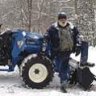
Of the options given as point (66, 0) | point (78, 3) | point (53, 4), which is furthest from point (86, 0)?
point (66, 0)

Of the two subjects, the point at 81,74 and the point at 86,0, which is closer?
the point at 81,74

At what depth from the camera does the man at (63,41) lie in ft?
36.4

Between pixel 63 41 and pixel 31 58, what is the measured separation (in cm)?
91

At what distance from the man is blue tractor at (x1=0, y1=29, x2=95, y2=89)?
0.20 metres

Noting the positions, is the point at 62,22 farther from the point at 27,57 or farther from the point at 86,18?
the point at 86,18

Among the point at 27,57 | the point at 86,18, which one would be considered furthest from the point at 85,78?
the point at 86,18

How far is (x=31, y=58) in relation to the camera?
11320mm

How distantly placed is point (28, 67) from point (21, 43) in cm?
74

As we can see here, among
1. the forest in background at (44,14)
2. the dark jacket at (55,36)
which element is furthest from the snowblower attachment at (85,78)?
the forest in background at (44,14)

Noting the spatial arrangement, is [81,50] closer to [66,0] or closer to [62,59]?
[62,59]

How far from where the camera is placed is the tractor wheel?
36.9ft

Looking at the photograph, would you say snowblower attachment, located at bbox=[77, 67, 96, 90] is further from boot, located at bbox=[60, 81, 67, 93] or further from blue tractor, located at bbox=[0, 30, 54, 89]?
blue tractor, located at bbox=[0, 30, 54, 89]

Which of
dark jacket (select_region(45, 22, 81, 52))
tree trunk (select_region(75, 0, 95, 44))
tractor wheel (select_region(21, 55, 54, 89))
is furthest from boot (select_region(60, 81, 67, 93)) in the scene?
tree trunk (select_region(75, 0, 95, 44))

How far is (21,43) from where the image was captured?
38.3 ft
